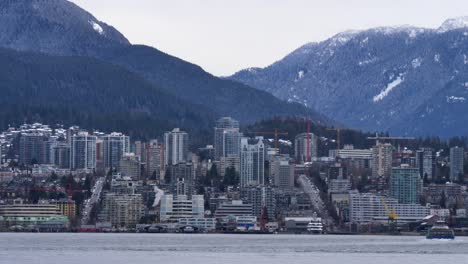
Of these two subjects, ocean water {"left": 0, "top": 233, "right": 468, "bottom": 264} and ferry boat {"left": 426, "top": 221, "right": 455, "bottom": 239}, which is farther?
ferry boat {"left": 426, "top": 221, "right": 455, "bottom": 239}

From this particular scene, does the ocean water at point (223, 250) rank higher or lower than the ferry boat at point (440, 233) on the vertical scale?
lower

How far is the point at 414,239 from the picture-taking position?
7156 inches

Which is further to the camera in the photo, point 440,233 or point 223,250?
point 440,233

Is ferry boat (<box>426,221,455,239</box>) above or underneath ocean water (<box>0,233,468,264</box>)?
above

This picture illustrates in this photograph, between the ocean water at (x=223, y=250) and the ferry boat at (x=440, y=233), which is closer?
the ocean water at (x=223, y=250)

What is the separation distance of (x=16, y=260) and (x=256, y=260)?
1408cm

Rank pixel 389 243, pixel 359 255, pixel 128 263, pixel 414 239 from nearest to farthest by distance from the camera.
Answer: pixel 128 263, pixel 359 255, pixel 389 243, pixel 414 239

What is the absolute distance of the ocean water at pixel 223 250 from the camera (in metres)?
128

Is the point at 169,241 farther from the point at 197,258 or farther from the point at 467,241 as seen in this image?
the point at 197,258

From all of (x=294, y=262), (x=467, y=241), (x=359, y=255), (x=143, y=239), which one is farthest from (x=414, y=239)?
(x=294, y=262)

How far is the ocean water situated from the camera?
127625 millimetres

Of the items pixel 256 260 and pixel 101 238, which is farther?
pixel 101 238

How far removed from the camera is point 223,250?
471 ft

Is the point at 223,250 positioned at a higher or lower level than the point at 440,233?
lower
